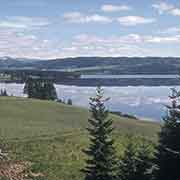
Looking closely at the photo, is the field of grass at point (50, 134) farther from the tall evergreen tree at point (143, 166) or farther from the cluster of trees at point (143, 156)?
the tall evergreen tree at point (143, 166)

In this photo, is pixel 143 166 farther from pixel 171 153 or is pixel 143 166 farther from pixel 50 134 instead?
pixel 50 134

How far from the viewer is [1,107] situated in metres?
100

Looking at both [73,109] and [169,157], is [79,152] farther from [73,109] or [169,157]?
[73,109]

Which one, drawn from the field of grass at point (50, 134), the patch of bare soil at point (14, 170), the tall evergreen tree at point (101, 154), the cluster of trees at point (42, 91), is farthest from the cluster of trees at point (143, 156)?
the cluster of trees at point (42, 91)

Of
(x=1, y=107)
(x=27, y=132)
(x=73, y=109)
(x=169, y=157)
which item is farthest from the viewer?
(x=73, y=109)

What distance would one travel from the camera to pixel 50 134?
71375mm

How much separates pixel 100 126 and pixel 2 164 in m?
16.0

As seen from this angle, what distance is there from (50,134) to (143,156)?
3943 centimetres

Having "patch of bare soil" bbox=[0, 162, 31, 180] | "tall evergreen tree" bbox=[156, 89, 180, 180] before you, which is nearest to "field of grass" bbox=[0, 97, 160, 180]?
"patch of bare soil" bbox=[0, 162, 31, 180]

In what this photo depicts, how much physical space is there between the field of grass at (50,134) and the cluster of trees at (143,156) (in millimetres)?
12292

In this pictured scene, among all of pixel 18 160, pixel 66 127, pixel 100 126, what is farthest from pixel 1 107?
pixel 100 126

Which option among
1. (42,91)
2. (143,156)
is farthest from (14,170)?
(42,91)

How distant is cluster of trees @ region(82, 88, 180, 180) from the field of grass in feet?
40.3

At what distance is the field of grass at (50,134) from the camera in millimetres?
54406
